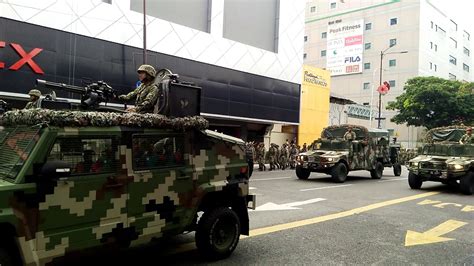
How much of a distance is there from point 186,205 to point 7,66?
13.2m

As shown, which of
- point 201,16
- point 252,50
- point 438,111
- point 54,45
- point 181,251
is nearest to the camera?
point 181,251

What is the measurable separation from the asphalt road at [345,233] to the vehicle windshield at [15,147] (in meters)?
1.44

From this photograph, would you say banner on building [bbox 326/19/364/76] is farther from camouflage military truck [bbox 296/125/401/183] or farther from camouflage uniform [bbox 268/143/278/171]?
camouflage military truck [bbox 296/125/401/183]

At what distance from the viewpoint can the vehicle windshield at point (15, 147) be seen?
3.88 meters

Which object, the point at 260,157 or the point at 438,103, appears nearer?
the point at 260,157

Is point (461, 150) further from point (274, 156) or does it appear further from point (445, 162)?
point (274, 156)

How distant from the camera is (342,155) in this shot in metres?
16.7

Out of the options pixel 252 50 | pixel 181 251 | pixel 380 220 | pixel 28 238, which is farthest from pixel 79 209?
pixel 252 50

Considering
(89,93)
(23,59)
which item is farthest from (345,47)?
(89,93)

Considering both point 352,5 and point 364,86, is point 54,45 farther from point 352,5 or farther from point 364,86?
point 352,5

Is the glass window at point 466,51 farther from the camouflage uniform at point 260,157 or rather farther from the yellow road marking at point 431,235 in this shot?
the yellow road marking at point 431,235

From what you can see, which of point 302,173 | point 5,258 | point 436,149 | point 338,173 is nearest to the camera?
point 5,258

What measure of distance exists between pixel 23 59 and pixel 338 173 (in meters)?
12.2

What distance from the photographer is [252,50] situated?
25.8m
